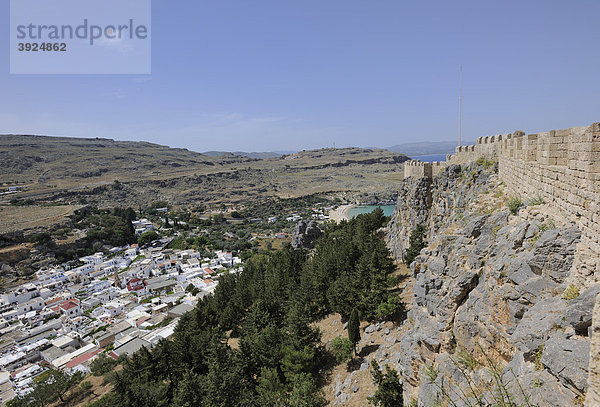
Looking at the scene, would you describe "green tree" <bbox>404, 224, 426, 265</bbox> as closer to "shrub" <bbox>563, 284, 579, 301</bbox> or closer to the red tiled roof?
"shrub" <bbox>563, 284, 579, 301</bbox>

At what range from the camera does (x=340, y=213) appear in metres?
95.6

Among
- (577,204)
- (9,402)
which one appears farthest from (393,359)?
(9,402)

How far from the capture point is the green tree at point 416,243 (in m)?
22.5

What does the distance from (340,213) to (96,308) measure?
67164 mm

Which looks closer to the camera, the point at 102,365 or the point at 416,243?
the point at 416,243

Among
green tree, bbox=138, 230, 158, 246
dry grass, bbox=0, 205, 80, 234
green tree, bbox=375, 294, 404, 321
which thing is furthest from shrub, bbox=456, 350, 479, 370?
dry grass, bbox=0, 205, 80, 234

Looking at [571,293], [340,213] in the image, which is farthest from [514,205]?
[340,213]

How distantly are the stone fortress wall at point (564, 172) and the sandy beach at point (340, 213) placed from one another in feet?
250

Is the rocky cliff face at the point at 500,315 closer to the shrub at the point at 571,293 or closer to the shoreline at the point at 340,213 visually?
the shrub at the point at 571,293

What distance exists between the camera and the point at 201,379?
18156 mm

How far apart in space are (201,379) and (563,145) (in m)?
20.0

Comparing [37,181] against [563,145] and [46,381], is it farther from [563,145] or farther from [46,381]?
[563,145]

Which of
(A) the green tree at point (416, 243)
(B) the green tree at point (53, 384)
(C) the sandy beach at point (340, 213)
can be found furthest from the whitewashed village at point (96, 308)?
(C) the sandy beach at point (340, 213)

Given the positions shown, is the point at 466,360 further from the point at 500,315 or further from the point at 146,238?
the point at 146,238
